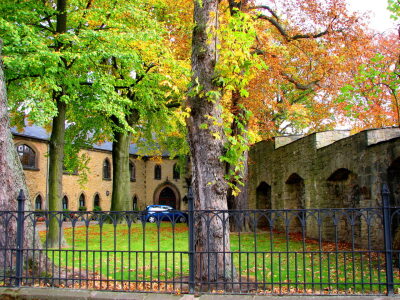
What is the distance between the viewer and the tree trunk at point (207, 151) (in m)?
7.44

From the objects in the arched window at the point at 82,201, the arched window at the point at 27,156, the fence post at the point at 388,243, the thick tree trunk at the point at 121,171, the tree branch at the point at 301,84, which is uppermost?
the tree branch at the point at 301,84

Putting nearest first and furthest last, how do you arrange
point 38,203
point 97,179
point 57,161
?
point 57,161, point 38,203, point 97,179

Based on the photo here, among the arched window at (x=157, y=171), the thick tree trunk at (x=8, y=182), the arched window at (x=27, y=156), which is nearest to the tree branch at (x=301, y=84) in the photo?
the thick tree trunk at (x=8, y=182)

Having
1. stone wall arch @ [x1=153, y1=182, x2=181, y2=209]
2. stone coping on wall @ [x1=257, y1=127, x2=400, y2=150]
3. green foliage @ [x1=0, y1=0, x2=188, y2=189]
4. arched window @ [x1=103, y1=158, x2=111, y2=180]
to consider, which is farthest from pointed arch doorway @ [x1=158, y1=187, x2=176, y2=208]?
stone coping on wall @ [x1=257, y1=127, x2=400, y2=150]

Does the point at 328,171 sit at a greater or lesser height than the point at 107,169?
lesser

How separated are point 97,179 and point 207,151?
103 feet

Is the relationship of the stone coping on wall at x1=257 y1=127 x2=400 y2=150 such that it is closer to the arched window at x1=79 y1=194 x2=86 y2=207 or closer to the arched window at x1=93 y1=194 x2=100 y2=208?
the arched window at x1=79 y1=194 x2=86 y2=207

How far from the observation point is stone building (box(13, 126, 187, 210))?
3086 centimetres

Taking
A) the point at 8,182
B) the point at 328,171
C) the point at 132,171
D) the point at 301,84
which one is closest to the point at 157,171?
the point at 132,171

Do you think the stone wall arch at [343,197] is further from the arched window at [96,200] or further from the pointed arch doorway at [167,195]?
the pointed arch doorway at [167,195]

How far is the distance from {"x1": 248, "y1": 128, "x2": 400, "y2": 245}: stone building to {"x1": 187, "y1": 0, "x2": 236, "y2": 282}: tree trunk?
5.38m

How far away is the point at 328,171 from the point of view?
14633 mm

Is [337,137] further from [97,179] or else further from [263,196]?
[97,179]

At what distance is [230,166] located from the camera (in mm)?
8133
